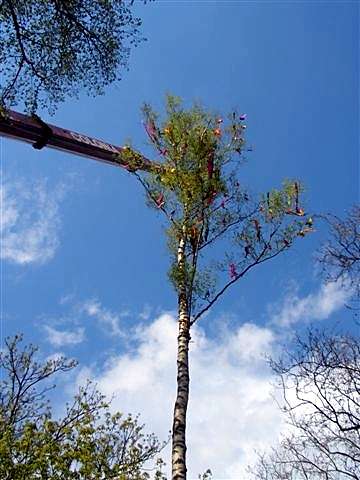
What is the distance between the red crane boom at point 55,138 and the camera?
12905 millimetres

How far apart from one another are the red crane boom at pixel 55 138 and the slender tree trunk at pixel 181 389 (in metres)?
A: 4.83

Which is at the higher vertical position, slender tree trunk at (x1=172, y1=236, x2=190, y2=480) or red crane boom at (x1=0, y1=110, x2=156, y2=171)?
red crane boom at (x1=0, y1=110, x2=156, y2=171)

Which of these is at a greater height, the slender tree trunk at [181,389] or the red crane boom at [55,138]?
the red crane boom at [55,138]

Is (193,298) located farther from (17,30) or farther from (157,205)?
(17,30)

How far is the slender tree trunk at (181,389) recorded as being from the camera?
5.41m

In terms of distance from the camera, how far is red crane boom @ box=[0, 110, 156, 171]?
508 inches

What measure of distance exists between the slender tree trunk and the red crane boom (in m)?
4.83

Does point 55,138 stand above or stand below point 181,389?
above

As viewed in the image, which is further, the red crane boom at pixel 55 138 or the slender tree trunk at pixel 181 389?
the red crane boom at pixel 55 138

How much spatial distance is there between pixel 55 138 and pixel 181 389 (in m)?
9.72

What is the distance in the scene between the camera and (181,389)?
241 inches

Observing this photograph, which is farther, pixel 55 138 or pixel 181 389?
pixel 55 138

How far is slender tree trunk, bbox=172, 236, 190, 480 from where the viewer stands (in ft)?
17.7

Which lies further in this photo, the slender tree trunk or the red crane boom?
the red crane boom
